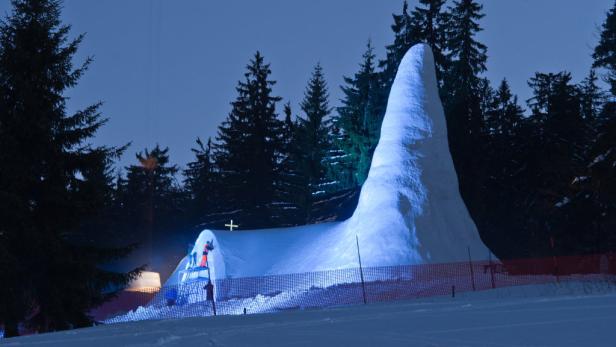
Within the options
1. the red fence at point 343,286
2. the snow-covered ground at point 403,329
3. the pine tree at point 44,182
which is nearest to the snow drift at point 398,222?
the red fence at point 343,286

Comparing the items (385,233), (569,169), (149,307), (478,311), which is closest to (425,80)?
(385,233)

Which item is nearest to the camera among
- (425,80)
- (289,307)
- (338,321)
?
(338,321)

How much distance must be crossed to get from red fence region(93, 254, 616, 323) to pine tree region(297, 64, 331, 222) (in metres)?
22.5

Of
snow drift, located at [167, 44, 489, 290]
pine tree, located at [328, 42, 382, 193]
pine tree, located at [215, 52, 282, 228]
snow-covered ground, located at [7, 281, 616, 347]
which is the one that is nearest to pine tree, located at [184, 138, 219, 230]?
pine tree, located at [215, 52, 282, 228]

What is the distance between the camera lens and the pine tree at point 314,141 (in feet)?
174

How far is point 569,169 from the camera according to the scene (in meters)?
39.8

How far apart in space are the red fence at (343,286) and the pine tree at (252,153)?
25883 mm

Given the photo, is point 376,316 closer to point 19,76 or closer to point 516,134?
point 19,76

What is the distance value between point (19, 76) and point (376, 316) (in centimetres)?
1355

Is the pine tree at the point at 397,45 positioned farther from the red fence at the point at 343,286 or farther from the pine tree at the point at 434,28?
the red fence at the point at 343,286

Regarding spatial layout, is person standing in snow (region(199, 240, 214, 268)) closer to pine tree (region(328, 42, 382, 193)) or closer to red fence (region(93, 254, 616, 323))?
red fence (region(93, 254, 616, 323))

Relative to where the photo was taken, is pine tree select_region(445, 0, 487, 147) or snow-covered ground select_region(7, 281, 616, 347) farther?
pine tree select_region(445, 0, 487, 147)

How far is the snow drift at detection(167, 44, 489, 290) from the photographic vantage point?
2883 centimetres

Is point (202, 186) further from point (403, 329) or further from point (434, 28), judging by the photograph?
point (403, 329)
